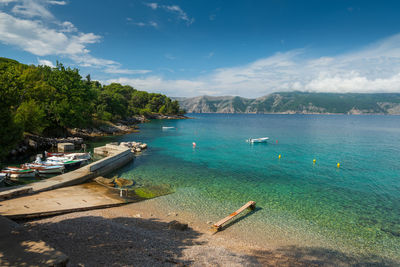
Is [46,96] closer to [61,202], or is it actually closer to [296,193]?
[61,202]

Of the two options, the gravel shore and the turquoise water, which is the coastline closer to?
the gravel shore

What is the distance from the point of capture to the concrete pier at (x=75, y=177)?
16666mm

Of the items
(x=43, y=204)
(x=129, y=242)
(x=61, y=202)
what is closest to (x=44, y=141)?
(x=61, y=202)

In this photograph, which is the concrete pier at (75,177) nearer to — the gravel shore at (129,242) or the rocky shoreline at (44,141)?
the gravel shore at (129,242)

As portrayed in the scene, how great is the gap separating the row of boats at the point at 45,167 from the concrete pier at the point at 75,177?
4004 mm

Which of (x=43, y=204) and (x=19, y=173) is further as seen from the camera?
(x=19, y=173)

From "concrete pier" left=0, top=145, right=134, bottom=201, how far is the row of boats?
4.00m

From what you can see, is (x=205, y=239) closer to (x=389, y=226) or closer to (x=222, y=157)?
(x=389, y=226)

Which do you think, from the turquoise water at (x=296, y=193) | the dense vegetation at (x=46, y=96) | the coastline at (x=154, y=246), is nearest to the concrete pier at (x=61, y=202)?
the coastline at (x=154, y=246)

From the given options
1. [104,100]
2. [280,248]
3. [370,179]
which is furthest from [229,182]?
[104,100]

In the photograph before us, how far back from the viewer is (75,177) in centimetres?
2222

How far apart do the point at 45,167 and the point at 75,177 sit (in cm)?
649

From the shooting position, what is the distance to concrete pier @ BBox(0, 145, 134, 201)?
16.7 metres

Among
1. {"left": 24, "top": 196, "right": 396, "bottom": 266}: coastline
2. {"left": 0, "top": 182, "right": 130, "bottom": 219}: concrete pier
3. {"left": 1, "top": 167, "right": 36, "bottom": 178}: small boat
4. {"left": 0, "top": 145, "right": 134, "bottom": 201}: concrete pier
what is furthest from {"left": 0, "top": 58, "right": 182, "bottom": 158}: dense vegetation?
{"left": 24, "top": 196, "right": 396, "bottom": 266}: coastline
